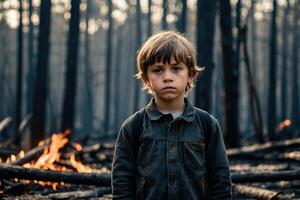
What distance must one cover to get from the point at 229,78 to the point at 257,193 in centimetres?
589

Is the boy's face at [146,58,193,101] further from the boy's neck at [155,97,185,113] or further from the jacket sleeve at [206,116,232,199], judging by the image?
the jacket sleeve at [206,116,232,199]

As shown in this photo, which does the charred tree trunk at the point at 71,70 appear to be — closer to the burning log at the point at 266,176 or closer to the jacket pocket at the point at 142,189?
the burning log at the point at 266,176

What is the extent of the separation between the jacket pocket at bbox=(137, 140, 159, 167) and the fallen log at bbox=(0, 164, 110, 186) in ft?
8.05

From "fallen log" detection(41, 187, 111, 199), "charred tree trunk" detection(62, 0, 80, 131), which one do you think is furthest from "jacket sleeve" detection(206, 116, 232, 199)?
"charred tree trunk" detection(62, 0, 80, 131)

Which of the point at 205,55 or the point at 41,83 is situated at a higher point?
the point at 205,55

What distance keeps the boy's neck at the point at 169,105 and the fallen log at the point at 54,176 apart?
2525 millimetres

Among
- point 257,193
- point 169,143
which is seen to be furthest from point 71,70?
point 169,143

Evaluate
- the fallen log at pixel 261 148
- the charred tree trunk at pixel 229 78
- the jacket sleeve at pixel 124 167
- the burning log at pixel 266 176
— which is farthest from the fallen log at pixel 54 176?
the charred tree trunk at pixel 229 78

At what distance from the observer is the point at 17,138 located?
12789mm

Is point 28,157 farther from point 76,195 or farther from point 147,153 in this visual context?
point 147,153

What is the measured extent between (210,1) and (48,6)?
4.67 m

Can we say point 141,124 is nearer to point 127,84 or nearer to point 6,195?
point 6,195

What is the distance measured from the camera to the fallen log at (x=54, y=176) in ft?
17.2

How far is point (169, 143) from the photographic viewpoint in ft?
9.18
